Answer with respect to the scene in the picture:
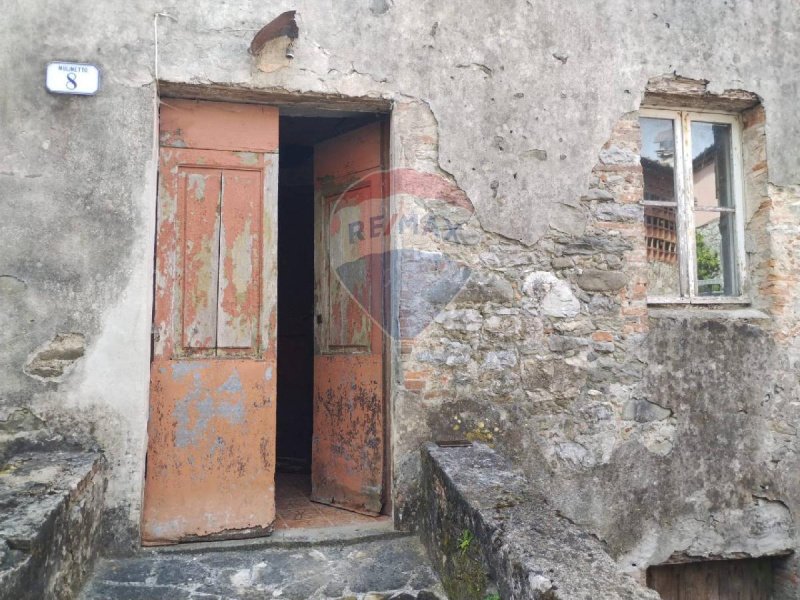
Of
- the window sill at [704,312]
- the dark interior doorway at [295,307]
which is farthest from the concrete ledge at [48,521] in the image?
the window sill at [704,312]

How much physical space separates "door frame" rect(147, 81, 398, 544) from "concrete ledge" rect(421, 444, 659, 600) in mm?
386

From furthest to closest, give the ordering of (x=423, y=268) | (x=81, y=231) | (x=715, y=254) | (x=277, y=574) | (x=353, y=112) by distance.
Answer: (x=715, y=254) → (x=353, y=112) → (x=423, y=268) → (x=81, y=231) → (x=277, y=574)

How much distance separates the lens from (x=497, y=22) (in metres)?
4.15

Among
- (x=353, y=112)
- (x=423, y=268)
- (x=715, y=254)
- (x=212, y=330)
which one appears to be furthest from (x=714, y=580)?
(x=353, y=112)

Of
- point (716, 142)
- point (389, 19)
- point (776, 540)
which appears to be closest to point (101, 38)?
point (389, 19)

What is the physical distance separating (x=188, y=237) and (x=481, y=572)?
2.40 m

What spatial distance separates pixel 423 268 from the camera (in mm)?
3957

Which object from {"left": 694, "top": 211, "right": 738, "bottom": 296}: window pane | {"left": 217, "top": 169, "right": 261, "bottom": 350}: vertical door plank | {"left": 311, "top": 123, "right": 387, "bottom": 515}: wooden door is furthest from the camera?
{"left": 694, "top": 211, "right": 738, "bottom": 296}: window pane

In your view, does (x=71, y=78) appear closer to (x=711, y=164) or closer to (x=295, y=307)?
(x=295, y=307)

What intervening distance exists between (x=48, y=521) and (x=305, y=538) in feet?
4.91

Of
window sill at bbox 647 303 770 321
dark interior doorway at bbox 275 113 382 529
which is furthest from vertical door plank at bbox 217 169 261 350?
window sill at bbox 647 303 770 321

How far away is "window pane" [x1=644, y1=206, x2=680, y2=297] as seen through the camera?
178 inches

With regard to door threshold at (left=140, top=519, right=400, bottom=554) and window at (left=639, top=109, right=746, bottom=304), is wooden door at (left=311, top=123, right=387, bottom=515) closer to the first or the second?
door threshold at (left=140, top=519, right=400, bottom=554)

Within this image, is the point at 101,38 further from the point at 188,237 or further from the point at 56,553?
the point at 56,553
